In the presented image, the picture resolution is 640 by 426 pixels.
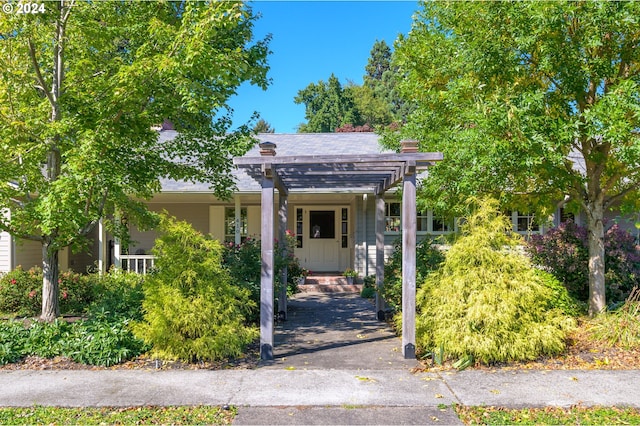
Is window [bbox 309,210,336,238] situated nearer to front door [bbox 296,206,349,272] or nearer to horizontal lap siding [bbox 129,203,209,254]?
front door [bbox 296,206,349,272]

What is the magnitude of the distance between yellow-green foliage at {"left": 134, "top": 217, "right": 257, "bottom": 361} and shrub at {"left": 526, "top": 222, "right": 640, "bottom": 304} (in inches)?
234

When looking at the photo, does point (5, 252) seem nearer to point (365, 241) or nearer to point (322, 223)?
point (322, 223)

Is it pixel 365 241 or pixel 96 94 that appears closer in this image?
pixel 96 94

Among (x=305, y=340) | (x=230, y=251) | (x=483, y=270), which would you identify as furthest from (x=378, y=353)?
(x=230, y=251)

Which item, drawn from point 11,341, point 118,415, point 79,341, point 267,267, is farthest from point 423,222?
point 118,415

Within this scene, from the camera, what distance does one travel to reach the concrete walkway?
4.29 m

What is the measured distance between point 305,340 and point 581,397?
12.7 feet

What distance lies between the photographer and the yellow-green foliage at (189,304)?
5.71 metres

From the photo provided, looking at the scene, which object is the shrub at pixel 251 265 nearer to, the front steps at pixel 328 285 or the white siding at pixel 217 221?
the front steps at pixel 328 285

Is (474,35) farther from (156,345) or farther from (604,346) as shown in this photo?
(156,345)

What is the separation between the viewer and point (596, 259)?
7574 millimetres

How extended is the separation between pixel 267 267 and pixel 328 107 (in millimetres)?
32100

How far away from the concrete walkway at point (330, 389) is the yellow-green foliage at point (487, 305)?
0.39 meters

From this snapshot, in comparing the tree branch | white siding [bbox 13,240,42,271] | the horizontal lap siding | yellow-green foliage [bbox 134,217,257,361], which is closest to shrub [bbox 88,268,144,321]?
yellow-green foliage [bbox 134,217,257,361]
